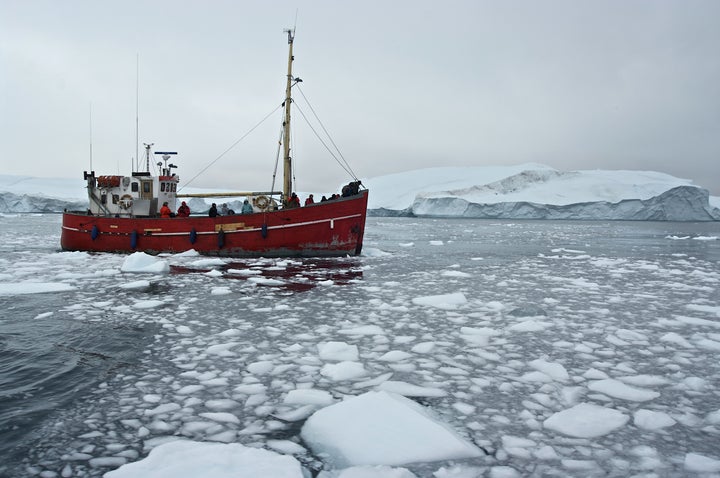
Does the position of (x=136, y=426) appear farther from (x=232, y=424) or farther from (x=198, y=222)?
(x=198, y=222)

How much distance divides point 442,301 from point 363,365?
286cm

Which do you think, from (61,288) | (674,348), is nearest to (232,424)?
(674,348)

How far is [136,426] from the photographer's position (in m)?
2.52

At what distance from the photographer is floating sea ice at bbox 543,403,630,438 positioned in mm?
2486

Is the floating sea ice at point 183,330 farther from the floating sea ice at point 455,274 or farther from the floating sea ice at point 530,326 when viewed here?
the floating sea ice at point 455,274

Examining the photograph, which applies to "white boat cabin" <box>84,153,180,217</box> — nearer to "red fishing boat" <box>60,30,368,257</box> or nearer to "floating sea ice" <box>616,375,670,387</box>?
"red fishing boat" <box>60,30,368,257</box>

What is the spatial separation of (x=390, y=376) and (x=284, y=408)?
0.91 m

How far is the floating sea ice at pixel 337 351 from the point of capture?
375 cm

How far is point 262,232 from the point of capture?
1206 centimetres

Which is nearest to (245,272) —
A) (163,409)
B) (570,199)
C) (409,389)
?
(163,409)

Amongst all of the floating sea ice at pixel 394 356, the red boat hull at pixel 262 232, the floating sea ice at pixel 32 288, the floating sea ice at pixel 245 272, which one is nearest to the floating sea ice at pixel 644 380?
the floating sea ice at pixel 394 356

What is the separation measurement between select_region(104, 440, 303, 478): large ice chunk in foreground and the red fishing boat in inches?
381

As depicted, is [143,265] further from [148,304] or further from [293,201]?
[293,201]

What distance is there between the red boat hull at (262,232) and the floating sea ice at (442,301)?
19.7ft
